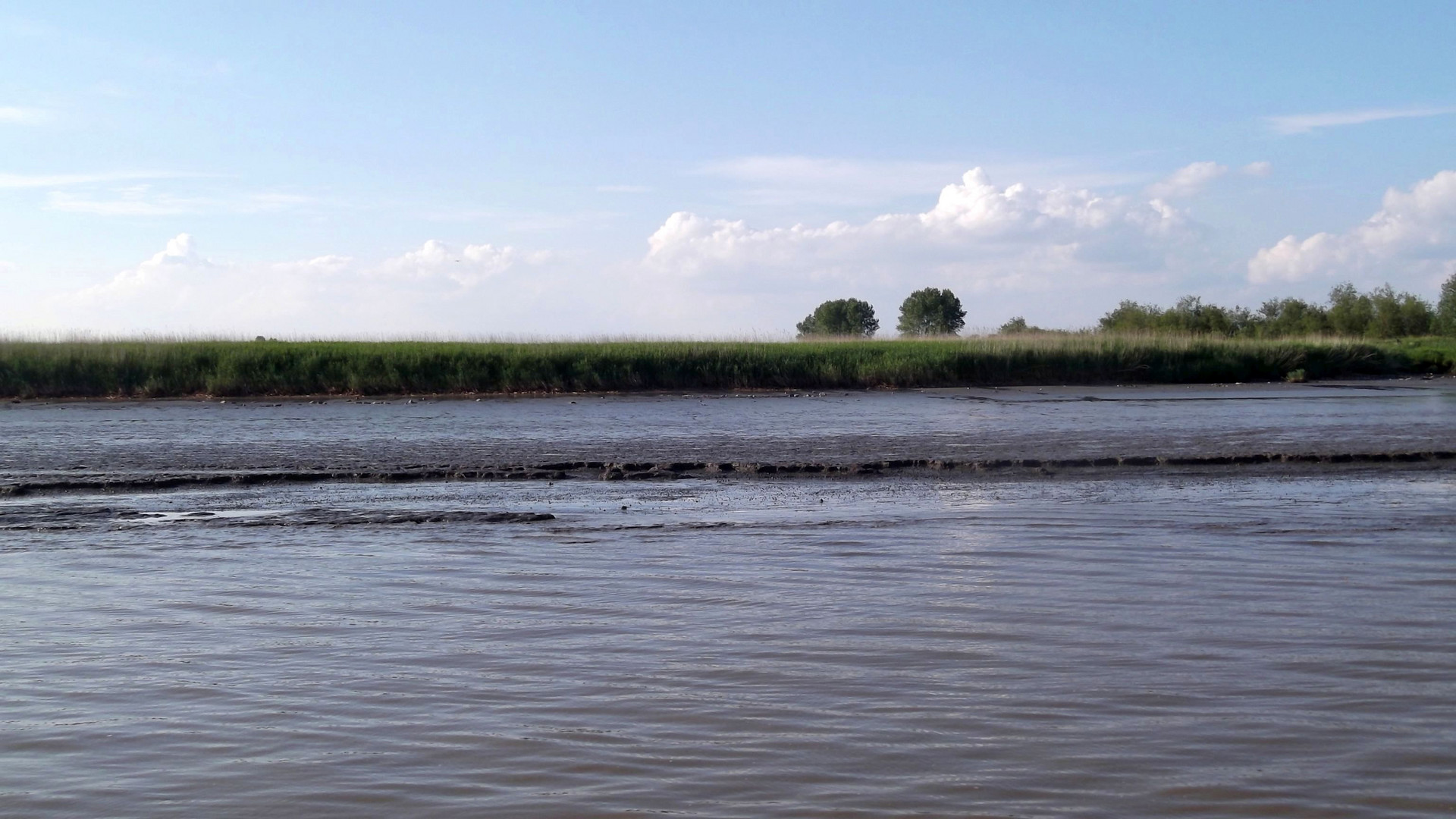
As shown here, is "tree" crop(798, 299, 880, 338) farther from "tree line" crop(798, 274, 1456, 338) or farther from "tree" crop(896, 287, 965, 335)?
"tree line" crop(798, 274, 1456, 338)

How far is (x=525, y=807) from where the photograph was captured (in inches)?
162

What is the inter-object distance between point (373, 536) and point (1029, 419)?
47.8 feet

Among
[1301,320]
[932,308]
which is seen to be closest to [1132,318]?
[1301,320]

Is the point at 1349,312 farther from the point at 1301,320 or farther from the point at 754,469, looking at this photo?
the point at 754,469

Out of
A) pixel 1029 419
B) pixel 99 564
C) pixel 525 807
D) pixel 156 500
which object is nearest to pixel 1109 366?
pixel 1029 419

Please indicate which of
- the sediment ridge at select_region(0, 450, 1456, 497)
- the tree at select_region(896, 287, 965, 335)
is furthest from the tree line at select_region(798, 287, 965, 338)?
the sediment ridge at select_region(0, 450, 1456, 497)

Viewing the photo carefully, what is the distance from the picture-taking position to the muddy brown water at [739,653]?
4.27 metres

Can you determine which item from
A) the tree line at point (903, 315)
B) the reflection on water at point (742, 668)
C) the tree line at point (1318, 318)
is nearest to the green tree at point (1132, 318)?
the tree line at point (1318, 318)

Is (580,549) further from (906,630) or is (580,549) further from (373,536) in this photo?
(906,630)

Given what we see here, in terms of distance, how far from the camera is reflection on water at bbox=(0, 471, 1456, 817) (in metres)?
4.25

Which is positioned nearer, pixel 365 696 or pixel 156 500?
pixel 365 696

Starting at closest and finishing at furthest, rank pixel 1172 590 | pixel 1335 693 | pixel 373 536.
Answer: pixel 1335 693 → pixel 1172 590 → pixel 373 536

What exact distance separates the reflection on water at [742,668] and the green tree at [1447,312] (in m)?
66.8

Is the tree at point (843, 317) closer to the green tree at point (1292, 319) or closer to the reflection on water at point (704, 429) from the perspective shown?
the green tree at point (1292, 319)
